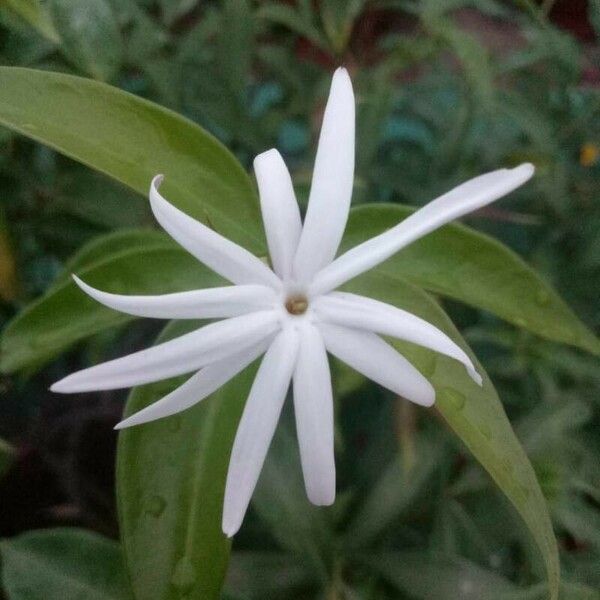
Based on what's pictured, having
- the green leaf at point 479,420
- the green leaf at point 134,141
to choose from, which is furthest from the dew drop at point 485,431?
the green leaf at point 134,141

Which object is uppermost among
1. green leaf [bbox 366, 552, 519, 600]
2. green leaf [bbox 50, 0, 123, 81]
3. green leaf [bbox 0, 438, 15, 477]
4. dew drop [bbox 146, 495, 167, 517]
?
green leaf [bbox 50, 0, 123, 81]

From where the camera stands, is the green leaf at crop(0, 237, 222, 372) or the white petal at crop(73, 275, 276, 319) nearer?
the white petal at crop(73, 275, 276, 319)

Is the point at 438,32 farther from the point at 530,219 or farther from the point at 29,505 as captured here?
the point at 29,505

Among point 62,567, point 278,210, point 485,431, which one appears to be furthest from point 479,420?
point 62,567

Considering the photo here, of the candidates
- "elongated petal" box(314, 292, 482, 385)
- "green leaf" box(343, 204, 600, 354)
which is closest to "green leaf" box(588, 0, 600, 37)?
"green leaf" box(343, 204, 600, 354)

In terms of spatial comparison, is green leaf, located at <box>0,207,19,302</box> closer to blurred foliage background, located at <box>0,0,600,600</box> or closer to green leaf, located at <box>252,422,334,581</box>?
blurred foliage background, located at <box>0,0,600,600</box>

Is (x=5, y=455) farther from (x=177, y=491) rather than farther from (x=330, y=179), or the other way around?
(x=330, y=179)

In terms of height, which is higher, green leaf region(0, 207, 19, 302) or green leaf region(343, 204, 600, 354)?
green leaf region(343, 204, 600, 354)
